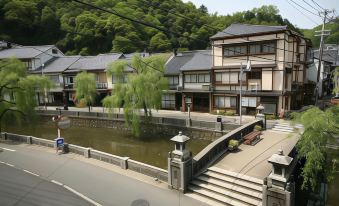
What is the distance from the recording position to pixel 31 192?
1168cm

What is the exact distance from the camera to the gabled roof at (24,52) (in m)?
42.2

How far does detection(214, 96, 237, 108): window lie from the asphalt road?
20.3m

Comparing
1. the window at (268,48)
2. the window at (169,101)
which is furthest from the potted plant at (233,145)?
the window at (169,101)

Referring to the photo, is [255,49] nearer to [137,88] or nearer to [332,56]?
[137,88]

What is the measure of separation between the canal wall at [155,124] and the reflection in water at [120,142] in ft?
2.34

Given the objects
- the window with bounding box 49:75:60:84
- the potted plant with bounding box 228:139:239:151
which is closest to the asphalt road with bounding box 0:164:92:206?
the potted plant with bounding box 228:139:239:151

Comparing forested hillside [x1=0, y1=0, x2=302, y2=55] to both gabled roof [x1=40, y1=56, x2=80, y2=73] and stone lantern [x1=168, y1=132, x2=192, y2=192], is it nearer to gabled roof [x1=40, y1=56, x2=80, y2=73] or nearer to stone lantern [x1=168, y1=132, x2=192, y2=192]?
gabled roof [x1=40, y1=56, x2=80, y2=73]

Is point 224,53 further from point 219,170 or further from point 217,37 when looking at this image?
point 219,170

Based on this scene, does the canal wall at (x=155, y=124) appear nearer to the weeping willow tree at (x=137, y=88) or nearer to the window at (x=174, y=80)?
the weeping willow tree at (x=137, y=88)

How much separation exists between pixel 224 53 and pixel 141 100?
11216 mm

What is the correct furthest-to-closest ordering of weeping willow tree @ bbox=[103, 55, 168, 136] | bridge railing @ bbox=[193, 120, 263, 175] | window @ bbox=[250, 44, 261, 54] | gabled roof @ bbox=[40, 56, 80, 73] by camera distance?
gabled roof @ bbox=[40, 56, 80, 73] → window @ bbox=[250, 44, 261, 54] → weeping willow tree @ bbox=[103, 55, 168, 136] → bridge railing @ bbox=[193, 120, 263, 175]

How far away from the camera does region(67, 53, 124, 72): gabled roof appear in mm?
38469

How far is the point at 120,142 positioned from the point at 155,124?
A: 4255 millimetres

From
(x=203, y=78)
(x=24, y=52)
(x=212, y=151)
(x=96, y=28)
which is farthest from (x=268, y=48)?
(x=24, y=52)
